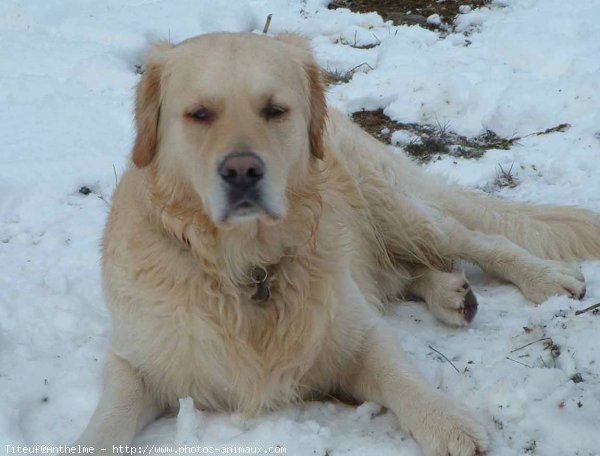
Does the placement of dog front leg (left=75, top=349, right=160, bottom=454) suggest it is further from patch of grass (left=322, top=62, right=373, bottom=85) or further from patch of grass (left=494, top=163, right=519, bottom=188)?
patch of grass (left=322, top=62, right=373, bottom=85)

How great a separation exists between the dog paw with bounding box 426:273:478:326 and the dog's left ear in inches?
40.1

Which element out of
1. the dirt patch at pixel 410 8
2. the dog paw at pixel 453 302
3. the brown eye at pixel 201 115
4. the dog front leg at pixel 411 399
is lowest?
the dog paw at pixel 453 302

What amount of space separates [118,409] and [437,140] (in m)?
3.32

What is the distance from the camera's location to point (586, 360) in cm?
298

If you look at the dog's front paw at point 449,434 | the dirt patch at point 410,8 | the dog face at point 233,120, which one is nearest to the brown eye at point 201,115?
the dog face at point 233,120

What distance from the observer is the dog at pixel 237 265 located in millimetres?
2705

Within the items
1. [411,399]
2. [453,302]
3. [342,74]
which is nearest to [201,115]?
[411,399]

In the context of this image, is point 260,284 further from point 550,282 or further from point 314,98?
point 550,282

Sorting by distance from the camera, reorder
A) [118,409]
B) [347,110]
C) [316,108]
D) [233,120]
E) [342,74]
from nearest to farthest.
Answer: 1. [233,120]
2. [118,409]
3. [316,108]
4. [347,110]
5. [342,74]

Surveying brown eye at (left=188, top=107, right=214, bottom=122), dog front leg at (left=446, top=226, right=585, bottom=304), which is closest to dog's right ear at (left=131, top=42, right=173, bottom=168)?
brown eye at (left=188, top=107, right=214, bottom=122)

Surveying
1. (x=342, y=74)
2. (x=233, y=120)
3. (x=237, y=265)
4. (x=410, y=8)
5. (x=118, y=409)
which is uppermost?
(x=233, y=120)

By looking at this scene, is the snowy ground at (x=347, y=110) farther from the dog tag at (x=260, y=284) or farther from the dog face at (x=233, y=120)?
the dog face at (x=233, y=120)

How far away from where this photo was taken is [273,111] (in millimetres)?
2869

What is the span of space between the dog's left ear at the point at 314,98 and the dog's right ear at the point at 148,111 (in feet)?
1.74
